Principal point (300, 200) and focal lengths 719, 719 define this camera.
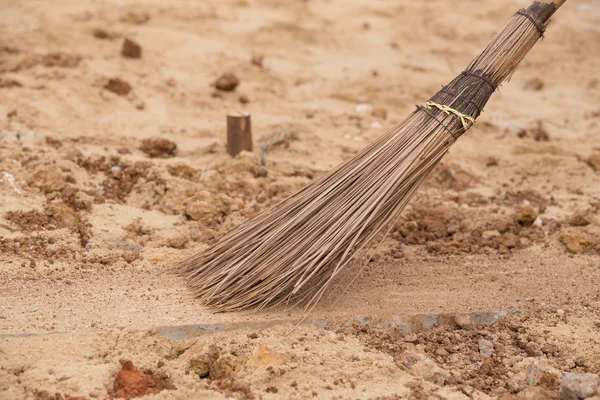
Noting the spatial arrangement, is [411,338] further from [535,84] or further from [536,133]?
[535,84]

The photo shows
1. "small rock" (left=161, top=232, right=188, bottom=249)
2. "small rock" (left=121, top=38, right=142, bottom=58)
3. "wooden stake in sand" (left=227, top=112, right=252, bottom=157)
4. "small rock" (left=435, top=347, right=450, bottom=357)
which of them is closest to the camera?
"small rock" (left=435, top=347, right=450, bottom=357)

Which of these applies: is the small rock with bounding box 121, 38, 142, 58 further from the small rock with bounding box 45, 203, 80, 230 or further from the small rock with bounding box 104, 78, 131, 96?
the small rock with bounding box 45, 203, 80, 230

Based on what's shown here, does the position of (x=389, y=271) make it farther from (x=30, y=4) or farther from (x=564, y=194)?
(x=30, y=4)

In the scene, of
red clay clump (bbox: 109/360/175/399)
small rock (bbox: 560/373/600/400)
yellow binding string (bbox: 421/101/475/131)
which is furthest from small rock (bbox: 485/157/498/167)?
red clay clump (bbox: 109/360/175/399)

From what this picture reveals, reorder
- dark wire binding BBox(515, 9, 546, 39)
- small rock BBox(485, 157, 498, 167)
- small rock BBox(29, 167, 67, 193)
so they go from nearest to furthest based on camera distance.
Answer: dark wire binding BBox(515, 9, 546, 39), small rock BBox(29, 167, 67, 193), small rock BBox(485, 157, 498, 167)

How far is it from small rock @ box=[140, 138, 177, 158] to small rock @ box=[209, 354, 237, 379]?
1.87 metres

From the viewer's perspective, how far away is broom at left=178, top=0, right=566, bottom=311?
8.36 ft

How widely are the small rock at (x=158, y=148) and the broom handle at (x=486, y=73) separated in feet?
5.65

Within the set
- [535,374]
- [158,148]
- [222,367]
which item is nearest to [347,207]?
[222,367]

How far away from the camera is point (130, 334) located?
7.80 feet

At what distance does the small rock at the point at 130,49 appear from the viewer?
5.07 m

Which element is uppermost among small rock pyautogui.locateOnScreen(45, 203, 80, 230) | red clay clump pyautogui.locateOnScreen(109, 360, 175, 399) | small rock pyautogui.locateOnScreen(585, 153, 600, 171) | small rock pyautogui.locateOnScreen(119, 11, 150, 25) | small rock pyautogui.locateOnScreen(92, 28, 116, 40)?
small rock pyautogui.locateOnScreen(119, 11, 150, 25)

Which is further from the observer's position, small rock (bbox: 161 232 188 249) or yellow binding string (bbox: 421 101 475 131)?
small rock (bbox: 161 232 188 249)

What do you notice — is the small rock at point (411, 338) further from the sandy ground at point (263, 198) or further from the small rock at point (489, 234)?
the small rock at point (489, 234)
